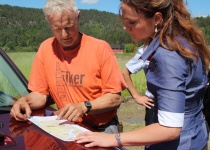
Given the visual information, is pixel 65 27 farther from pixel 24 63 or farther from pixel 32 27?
pixel 32 27

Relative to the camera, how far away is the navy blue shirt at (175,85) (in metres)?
1.45

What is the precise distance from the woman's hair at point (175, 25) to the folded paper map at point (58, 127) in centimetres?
76

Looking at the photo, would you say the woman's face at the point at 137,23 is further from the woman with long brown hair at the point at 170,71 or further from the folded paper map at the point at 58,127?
the folded paper map at the point at 58,127

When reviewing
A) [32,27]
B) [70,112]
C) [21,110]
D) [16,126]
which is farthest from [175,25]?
[32,27]

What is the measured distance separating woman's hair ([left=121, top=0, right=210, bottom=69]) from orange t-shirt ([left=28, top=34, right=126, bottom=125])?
88cm

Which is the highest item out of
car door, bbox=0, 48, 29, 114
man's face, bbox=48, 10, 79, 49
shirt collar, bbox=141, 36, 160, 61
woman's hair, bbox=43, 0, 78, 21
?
woman's hair, bbox=43, 0, 78, 21

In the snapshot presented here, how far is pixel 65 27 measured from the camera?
238 cm

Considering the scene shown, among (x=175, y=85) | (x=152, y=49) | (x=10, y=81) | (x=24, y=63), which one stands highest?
(x=152, y=49)

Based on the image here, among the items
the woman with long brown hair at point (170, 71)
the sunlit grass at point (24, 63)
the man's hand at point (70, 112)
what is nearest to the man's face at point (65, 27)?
the man's hand at point (70, 112)

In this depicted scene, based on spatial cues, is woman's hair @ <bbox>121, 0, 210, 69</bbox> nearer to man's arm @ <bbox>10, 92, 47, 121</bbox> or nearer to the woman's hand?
the woman's hand

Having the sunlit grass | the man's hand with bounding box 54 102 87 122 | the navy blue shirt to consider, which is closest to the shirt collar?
the navy blue shirt

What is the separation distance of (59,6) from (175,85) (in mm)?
1209

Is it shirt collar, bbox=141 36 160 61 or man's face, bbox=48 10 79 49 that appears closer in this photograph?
shirt collar, bbox=141 36 160 61

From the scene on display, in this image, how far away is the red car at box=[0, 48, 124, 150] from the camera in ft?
5.65
